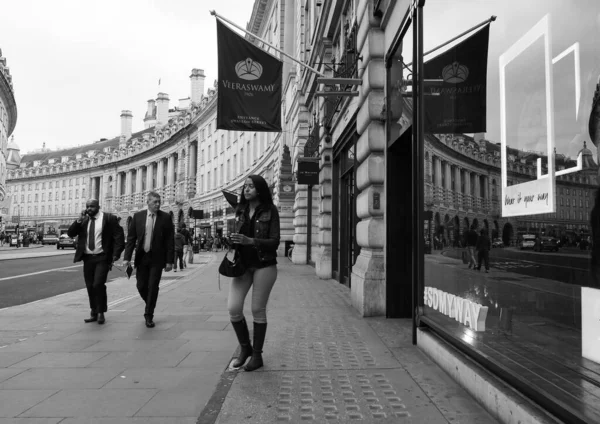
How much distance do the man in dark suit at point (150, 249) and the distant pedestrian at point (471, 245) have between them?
4077 millimetres

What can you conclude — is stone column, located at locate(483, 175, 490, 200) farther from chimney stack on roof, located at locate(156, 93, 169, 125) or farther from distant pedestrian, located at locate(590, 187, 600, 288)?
chimney stack on roof, located at locate(156, 93, 169, 125)

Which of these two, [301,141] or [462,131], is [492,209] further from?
[301,141]

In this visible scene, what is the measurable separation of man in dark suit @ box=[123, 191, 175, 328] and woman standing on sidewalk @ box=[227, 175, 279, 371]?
2585 millimetres

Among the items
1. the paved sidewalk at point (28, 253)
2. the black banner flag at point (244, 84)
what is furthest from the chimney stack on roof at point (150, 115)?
the black banner flag at point (244, 84)

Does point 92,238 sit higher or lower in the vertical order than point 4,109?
lower

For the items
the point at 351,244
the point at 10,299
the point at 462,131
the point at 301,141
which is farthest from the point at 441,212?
the point at 301,141

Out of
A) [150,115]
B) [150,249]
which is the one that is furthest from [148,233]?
[150,115]

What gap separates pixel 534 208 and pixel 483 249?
902mm

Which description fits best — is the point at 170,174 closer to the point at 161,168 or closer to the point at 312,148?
the point at 161,168

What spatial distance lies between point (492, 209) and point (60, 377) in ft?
12.7

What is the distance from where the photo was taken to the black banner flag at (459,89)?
3971 mm

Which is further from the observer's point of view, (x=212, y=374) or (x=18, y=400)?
(x=212, y=374)

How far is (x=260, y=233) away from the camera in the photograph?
443 centimetres

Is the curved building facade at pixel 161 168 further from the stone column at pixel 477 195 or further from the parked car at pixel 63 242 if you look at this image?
the stone column at pixel 477 195
